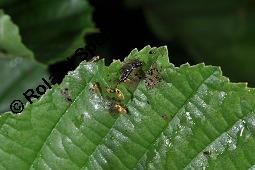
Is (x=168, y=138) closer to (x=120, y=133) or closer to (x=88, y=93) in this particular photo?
(x=120, y=133)

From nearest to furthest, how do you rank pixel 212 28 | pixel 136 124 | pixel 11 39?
pixel 136 124 → pixel 11 39 → pixel 212 28

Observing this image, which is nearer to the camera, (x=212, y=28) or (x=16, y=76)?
(x=16, y=76)

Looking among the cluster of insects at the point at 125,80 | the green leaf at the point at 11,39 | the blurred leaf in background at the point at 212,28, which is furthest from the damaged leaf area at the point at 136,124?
the blurred leaf in background at the point at 212,28

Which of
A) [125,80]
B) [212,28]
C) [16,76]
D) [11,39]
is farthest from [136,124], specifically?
[212,28]

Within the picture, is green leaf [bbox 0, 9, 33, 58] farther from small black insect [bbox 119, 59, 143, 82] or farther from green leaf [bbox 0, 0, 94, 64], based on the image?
small black insect [bbox 119, 59, 143, 82]

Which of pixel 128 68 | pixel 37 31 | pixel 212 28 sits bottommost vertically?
pixel 128 68

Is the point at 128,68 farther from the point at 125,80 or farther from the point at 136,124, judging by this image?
the point at 136,124

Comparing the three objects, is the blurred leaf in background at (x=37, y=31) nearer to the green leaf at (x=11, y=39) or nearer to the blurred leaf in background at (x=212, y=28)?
the green leaf at (x=11, y=39)
